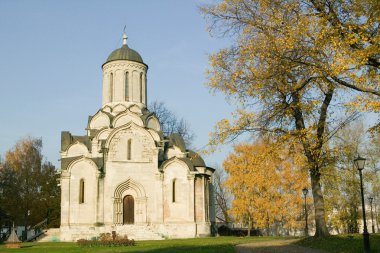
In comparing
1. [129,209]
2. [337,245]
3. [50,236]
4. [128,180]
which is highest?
[128,180]

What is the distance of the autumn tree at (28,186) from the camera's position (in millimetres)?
43688

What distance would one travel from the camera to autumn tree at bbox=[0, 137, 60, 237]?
43688mm

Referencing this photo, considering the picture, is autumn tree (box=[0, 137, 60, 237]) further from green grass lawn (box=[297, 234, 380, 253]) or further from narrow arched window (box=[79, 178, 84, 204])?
green grass lawn (box=[297, 234, 380, 253])

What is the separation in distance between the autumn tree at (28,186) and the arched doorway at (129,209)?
14723mm

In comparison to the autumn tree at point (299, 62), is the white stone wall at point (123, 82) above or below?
above

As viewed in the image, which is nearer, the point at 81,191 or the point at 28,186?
the point at 81,191

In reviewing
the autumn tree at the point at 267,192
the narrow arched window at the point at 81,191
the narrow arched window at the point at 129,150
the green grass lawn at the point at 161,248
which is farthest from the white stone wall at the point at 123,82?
the green grass lawn at the point at 161,248

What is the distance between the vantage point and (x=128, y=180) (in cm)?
3344

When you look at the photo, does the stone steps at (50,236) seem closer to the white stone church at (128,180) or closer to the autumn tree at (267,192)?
the white stone church at (128,180)

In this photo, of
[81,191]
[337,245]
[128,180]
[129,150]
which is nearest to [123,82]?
[129,150]

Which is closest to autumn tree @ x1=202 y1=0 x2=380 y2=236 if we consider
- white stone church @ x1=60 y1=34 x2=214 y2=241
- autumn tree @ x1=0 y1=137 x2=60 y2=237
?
white stone church @ x1=60 y1=34 x2=214 y2=241

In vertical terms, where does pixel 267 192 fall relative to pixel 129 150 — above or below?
below

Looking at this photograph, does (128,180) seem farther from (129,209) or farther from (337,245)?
(337,245)

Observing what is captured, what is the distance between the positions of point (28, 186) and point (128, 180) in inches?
675
